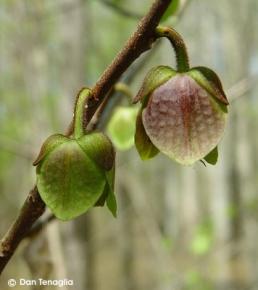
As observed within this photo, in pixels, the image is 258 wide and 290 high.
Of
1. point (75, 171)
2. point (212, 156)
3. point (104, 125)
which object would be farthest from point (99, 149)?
point (104, 125)

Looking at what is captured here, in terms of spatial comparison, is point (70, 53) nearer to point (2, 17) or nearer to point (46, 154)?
point (2, 17)

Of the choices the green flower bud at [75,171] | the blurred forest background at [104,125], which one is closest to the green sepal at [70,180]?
the green flower bud at [75,171]

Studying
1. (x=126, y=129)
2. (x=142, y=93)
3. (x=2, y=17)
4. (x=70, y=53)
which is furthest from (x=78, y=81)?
(x=142, y=93)

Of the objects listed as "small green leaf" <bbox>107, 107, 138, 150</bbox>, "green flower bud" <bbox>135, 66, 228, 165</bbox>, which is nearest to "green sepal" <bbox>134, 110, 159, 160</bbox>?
"green flower bud" <bbox>135, 66, 228, 165</bbox>

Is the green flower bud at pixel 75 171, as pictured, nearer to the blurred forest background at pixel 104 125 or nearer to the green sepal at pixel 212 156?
the green sepal at pixel 212 156

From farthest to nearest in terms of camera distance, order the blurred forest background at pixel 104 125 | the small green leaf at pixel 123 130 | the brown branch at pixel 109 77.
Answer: the blurred forest background at pixel 104 125 < the small green leaf at pixel 123 130 < the brown branch at pixel 109 77

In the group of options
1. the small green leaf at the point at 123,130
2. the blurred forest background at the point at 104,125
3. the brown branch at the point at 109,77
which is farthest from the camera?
the blurred forest background at the point at 104,125

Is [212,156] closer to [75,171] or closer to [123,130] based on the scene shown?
[75,171]

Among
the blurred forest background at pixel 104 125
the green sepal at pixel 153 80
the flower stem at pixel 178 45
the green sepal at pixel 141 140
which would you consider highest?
the flower stem at pixel 178 45
